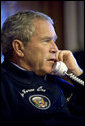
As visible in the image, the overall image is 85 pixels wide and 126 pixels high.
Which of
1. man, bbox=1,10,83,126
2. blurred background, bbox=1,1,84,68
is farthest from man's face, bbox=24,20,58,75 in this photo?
blurred background, bbox=1,1,84,68

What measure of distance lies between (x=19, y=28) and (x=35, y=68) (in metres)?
0.27

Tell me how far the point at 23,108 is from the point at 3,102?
15cm

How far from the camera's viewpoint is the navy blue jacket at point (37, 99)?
1.03m

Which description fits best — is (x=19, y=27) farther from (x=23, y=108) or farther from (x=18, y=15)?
(x=23, y=108)

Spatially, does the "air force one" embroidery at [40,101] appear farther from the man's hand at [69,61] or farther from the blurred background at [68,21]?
the blurred background at [68,21]

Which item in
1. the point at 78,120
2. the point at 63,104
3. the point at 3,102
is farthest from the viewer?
the point at 63,104

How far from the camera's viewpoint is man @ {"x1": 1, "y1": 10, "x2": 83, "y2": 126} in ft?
4.16

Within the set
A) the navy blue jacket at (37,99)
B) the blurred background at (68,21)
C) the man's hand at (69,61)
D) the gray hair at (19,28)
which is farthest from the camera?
the blurred background at (68,21)

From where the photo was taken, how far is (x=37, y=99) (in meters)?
A: 1.27

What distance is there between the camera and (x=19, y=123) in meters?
1.04

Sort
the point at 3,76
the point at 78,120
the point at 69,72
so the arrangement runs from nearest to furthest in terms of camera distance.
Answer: the point at 78,120 < the point at 3,76 < the point at 69,72

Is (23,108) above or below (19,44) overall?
below

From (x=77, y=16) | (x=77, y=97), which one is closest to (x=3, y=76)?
(x=77, y=97)

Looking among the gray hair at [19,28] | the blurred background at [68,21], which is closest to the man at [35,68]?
the gray hair at [19,28]
